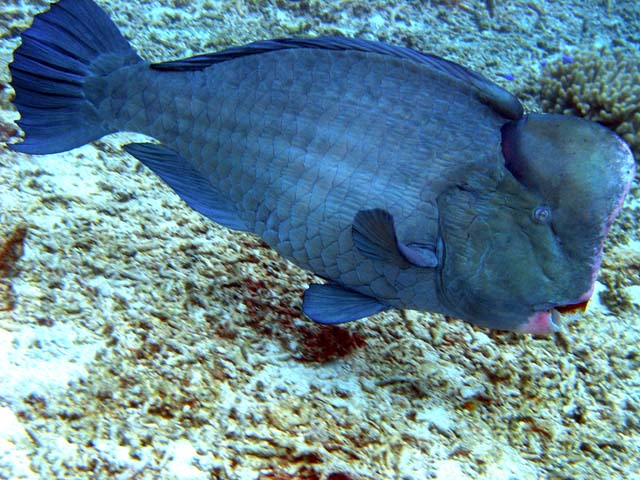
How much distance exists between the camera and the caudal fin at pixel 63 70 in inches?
104

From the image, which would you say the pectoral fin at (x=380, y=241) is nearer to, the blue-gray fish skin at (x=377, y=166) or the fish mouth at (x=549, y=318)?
the blue-gray fish skin at (x=377, y=166)

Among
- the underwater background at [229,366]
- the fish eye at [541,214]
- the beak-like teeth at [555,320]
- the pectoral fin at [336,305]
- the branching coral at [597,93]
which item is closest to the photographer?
the underwater background at [229,366]

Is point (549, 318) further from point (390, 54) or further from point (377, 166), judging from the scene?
point (390, 54)

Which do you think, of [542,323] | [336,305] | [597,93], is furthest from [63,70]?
[597,93]

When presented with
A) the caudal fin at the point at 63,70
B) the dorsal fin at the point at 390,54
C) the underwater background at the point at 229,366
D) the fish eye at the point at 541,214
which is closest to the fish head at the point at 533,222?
the fish eye at the point at 541,214

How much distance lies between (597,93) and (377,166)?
13.8 ft

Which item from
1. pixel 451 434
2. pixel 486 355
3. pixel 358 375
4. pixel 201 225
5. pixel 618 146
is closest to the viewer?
pixel 618 146

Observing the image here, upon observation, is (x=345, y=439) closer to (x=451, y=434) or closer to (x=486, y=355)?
(x=451, y=434)

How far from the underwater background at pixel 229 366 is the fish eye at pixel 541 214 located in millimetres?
520

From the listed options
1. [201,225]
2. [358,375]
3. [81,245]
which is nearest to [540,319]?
[358,375]

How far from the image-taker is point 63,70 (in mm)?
2719

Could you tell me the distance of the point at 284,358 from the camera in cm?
258

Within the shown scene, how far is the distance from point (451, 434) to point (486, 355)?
66 centimetres

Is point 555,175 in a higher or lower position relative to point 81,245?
higher
